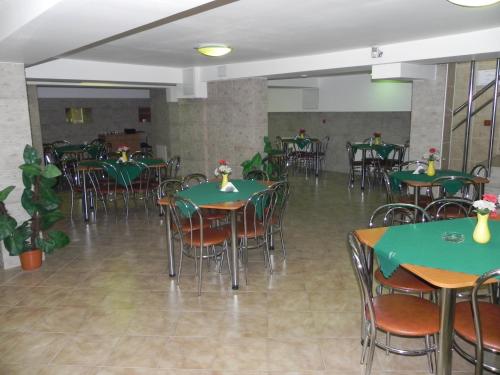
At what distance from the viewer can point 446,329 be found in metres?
1.96

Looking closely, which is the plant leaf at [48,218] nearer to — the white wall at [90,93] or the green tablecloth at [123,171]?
the green tablecloth at [123,171]

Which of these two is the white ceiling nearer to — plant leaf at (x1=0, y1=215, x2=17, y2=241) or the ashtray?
plant leaf at (x1=0, y1=215, x2=17, y2=241)

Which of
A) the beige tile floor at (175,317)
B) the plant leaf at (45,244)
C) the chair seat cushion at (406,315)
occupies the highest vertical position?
the chair seat cushion at (406,315)

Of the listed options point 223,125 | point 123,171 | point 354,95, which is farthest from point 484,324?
point 354,95

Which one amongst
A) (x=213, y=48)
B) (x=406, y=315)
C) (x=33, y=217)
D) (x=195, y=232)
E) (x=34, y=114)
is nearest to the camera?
(x=406, y=315)

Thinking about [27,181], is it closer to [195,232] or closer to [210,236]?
[195,232]

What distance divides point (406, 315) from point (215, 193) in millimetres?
2111

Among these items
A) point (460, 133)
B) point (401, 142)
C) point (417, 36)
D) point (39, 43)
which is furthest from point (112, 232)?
point (401, 142)

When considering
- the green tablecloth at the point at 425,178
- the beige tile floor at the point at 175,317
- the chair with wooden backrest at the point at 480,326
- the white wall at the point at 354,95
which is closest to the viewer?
the chair with wooden backrest at the point at 480,326

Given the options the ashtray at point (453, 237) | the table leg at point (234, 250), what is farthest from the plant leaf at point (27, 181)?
the ashtray at point (453, 237)

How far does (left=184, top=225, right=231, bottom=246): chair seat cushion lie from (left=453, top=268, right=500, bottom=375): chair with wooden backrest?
184 cm

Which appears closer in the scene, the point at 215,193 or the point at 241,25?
the point at 241,25

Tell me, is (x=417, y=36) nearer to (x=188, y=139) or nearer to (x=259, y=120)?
(x=259, y=120)

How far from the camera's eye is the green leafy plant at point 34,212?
3.71 metres
